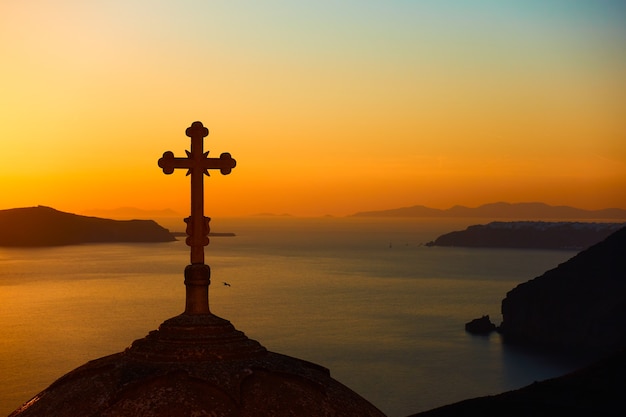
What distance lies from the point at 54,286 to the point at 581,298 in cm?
9224

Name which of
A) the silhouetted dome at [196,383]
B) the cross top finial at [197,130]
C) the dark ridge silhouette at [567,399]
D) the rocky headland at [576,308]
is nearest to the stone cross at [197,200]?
the cross top finial at [197,130]

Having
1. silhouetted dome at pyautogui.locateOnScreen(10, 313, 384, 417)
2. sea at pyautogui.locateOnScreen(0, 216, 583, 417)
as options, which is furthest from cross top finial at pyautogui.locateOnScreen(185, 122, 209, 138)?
sea at pyautogui.locateOnScreen(0, 216, 583, 417)

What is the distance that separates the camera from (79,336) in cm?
10581

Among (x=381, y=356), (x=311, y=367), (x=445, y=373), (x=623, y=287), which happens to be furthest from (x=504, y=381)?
(x=311, y=367)

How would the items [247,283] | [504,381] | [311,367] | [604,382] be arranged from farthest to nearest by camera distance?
[247,283] → [504,381] → [604,382] → [311,367]

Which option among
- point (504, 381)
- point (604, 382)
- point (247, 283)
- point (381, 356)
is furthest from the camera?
point (247, 283)

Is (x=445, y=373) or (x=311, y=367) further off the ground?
(x=311, y=367)

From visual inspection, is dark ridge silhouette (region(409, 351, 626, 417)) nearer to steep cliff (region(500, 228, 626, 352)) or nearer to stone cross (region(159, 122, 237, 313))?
steep cliff (region(500, 228, 626, 352))

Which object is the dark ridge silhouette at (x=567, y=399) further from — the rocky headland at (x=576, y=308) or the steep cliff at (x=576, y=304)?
the steep cliff at (x=576, y=304)

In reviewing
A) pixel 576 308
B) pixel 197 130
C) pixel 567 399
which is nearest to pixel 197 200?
pixel 197 130

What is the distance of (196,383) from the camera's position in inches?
294

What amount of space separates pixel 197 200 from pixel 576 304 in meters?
111

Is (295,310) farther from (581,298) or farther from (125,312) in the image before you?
(581,298)

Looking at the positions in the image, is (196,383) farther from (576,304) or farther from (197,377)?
(576,304)
